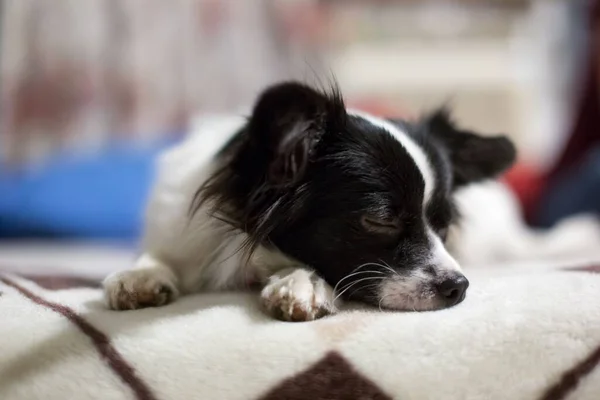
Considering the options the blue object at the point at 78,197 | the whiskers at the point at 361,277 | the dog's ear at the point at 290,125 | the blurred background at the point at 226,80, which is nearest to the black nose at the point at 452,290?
the whiskers at the point at 361,277

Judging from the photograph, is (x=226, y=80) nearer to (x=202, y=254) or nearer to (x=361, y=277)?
(x=202, y=254)

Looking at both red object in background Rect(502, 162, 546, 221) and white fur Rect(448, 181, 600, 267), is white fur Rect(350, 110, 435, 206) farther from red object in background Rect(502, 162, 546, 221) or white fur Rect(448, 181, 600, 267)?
red object in background Rect(502, 162, 546, 221)

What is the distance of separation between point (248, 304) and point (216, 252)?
0.29 m

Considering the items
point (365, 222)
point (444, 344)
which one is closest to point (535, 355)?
point (444, 344)

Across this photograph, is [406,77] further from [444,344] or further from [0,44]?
[444,344]

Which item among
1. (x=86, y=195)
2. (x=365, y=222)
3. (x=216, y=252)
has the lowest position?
(x=86, y=195)

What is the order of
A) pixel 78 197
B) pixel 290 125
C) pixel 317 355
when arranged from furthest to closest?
pixel 78 197 → pixel 290 125 → pixel 317 355

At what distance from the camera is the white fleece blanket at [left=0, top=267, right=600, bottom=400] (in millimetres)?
880

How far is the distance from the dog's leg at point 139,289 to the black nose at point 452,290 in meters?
0.56

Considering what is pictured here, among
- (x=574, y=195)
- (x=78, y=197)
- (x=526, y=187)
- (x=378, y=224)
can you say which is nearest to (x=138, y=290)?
(x=378, y=224)

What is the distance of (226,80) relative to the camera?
3711mm

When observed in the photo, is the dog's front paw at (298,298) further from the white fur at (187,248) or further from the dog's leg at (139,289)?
the dog's leg at (139,289)

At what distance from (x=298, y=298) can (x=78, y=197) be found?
215 centimetres

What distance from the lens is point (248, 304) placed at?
1.12m
